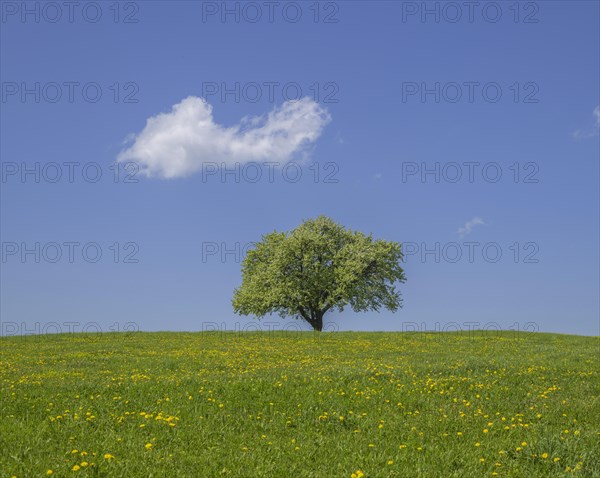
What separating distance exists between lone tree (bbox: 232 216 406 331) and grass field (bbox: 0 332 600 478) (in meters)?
28.3

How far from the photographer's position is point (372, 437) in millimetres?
11914

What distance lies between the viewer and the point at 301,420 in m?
13.2

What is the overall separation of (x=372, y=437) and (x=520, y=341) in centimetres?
3288

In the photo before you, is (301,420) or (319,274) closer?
(301,420)

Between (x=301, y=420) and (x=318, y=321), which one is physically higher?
(x=318, y=321)

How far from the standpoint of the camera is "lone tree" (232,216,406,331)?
5197cm

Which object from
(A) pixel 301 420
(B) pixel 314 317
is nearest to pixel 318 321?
(B) pixel 314 317

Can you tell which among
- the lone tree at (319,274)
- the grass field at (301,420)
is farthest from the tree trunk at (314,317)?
the grass field at (301,420)

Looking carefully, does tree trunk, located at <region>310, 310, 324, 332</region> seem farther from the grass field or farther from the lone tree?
the grass field

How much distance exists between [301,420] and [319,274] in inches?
1544

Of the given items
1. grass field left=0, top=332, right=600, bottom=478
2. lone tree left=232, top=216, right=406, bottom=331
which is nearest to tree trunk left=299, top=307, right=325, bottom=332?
lone tree left=232, top=216, right=406, bottom=331

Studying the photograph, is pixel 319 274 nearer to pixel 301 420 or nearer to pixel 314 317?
Result: pixel 314 317

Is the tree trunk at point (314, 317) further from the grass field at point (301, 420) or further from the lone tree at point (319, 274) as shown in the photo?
the grass field at point (301, 420)

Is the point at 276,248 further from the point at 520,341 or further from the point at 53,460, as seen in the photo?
the point at 53,460
